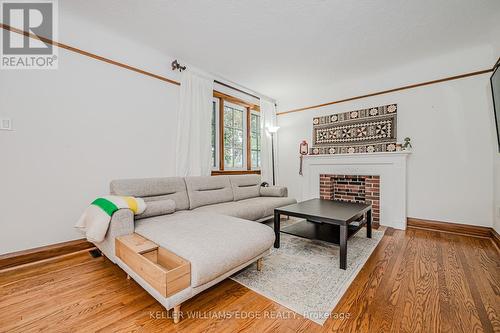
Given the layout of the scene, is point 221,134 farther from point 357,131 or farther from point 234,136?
point 357,131

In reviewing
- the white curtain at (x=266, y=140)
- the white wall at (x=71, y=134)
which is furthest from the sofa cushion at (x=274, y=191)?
the white wall at (x=71, y=134)

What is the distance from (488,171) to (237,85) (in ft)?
13.0

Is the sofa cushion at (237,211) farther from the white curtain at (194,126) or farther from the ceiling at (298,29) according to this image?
the ceiling at (298,29)

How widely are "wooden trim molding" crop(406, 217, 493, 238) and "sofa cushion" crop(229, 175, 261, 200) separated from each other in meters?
2.44

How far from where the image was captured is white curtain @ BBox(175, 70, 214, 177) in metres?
3.17

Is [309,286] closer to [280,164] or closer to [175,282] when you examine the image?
[175,282]

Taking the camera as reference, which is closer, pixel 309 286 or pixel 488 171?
pixel 309 286

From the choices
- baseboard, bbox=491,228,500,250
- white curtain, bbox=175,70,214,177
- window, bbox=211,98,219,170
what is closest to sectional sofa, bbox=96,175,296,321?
white curtain, bbox=175,70,214,177

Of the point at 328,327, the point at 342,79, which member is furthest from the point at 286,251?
the point at 342,79

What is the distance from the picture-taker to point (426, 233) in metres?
2.95

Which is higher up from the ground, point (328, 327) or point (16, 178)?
point (16, 178)

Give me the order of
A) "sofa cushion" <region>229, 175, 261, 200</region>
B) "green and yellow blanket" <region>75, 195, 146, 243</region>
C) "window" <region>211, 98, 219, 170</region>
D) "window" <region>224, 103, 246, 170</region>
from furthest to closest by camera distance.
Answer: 1. "window" <region>224, 103, 246, 170</region>
2. "window" <region>211, 98, 219, 170</region>
3. "sofa cushion" <region>229, 175, 261, 200</region>
4. "green and yellow blanket" <region>75, 195, 146, 243</region>
